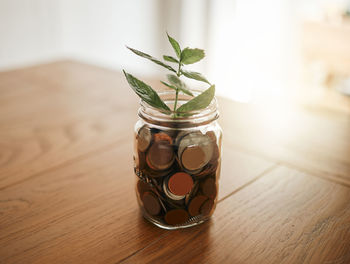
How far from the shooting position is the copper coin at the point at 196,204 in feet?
2.17

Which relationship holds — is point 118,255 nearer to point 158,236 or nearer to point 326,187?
point 158,236

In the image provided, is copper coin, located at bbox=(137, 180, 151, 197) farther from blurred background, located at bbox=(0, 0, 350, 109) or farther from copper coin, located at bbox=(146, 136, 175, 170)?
blurred background, located at bbox=(0, 0, 350, 109)

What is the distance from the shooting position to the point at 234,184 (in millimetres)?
839

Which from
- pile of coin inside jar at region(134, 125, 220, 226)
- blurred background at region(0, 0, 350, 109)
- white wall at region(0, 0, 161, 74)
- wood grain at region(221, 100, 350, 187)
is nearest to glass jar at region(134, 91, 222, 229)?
pile of coin inside jar at region(134, 125, 220, 226)

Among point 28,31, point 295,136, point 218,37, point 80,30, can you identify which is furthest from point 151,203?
point 80,30

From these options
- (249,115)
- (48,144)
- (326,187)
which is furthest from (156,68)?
(326,187)

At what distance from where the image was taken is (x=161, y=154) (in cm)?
62

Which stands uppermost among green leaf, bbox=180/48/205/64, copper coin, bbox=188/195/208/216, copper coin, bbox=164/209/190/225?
green leaf, bbox=180/48/205/64

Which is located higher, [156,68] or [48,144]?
[48,144]

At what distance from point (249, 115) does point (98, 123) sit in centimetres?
43

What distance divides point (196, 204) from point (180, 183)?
61mm

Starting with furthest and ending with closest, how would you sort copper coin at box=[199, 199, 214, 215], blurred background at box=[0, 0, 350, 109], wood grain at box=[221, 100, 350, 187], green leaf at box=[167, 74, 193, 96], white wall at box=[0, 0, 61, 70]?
white wall at box=[0, 0, 61, 70] < blurred background at box=[0, 0, 350, 109] < wood grain at box=[221, 100, 350, 187] < copper coin at box=[199, 199, 214, 215] < green leaf at box=[167, 74, 193, 96]

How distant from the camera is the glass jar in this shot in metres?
0.62

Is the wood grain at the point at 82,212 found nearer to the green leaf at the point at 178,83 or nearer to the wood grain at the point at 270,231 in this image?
the wood grain at the point at 270,231
